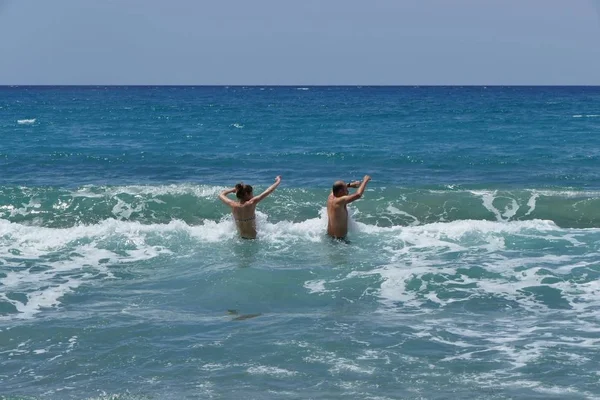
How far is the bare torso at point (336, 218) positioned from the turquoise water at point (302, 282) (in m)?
0.26

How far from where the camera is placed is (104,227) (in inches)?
570

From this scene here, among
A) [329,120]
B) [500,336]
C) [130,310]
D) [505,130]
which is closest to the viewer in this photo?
[500,336]

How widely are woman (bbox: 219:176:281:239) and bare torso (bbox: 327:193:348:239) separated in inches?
38.2

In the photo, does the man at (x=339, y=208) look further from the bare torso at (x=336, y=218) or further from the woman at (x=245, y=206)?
the woman at (x=245, y=206)

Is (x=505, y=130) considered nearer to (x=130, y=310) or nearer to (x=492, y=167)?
(x=492, y=167)

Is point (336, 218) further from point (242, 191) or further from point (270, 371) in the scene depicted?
point (270, 371)

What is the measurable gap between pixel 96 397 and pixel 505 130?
3052cm

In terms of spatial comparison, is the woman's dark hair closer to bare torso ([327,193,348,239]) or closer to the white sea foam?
bare torso ([327,193,348,239])

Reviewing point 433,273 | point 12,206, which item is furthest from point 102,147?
point 433,273

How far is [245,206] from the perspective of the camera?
41.7ft

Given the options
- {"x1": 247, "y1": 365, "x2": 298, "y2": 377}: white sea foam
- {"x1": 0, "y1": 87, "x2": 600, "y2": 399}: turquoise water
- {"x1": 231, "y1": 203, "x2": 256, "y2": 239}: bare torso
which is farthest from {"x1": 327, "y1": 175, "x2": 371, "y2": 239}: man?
{"x1": 247, "y1": 365, "x2": 298, "y2": 377}: white sea foam

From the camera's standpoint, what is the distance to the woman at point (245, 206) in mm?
12633

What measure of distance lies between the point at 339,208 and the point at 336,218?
0.77 feet

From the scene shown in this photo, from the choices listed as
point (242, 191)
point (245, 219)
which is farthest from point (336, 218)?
point (242, 191)
